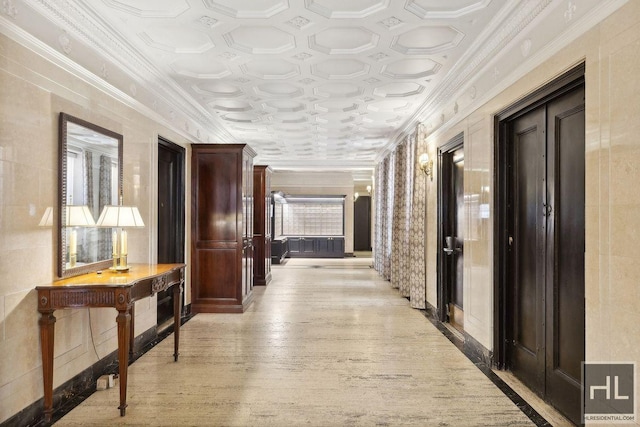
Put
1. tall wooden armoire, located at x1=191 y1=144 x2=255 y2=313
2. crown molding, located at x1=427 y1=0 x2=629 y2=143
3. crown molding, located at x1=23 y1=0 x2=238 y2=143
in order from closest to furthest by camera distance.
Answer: crown molding, located at x1=427 y1=0 x2=629 y2=143 → crown molding, located at x1=23 y1=0 x2=238 y2=143 → tall wooden armoire, located at x1=191 y1=144 x2=255 y2=313

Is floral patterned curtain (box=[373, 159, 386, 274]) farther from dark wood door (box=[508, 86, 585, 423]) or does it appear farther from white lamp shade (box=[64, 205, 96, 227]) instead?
white lamp shade (box=[64, 205, 96, 227])

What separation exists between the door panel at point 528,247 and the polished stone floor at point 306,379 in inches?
15.4

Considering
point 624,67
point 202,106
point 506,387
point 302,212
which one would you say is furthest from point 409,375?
point 302,212

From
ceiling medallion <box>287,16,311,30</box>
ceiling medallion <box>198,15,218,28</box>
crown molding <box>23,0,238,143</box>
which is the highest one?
ceiling medallion <box>287,16,311,30</box>

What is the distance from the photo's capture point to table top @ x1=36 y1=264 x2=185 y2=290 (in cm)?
290

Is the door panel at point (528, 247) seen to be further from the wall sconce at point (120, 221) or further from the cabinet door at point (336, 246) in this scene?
the cabinet door at point (336, 246)

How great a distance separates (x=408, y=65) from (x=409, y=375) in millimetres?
3288

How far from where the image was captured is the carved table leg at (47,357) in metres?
2.80

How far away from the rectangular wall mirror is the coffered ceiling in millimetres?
560

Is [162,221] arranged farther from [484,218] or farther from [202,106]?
[484,218]

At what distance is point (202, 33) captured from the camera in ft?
12.1

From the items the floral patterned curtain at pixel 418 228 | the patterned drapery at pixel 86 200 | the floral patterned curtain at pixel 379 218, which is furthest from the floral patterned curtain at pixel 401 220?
the patterned drapery at pixel 86 200

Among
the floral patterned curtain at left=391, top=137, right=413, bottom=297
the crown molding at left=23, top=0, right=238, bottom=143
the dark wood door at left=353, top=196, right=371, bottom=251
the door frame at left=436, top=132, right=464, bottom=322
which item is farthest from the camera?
the dark wood door at left=353, top=196, right=371, bottom=251

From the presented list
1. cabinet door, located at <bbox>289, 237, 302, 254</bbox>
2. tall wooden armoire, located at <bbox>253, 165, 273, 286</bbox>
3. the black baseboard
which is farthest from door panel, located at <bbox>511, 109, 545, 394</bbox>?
cabinet door, located at <bbox>289, 237, 302, 254</bbox>
